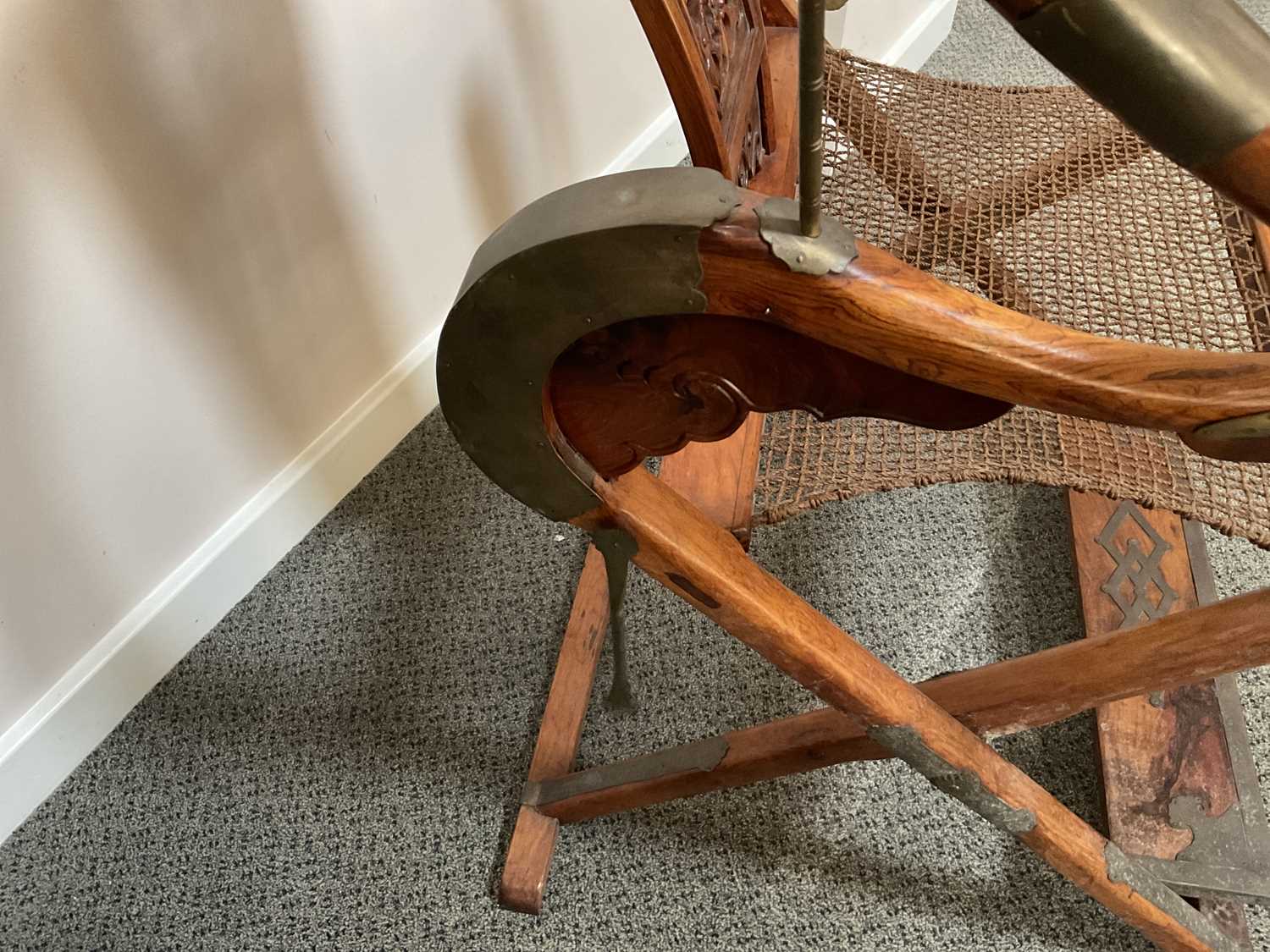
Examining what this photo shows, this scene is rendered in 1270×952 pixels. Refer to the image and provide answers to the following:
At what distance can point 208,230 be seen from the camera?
34.6 inches

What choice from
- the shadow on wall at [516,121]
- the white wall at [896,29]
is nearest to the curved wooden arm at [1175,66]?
the shadow on wall at [516,121]

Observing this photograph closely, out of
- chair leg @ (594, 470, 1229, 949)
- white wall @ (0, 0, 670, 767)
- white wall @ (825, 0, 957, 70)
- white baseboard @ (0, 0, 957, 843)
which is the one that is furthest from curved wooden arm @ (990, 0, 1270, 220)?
white wall @ (825, 0, 957, 70)

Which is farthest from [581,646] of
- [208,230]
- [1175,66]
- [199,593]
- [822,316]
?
[1175,66]

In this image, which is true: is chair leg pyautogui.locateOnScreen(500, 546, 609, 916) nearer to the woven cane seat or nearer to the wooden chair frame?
the wooden chair frame

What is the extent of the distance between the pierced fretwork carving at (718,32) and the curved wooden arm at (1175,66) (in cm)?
41

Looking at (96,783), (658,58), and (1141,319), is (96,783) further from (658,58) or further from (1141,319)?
(1141,319)

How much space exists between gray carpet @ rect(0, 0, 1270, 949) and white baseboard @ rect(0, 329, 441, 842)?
2cm

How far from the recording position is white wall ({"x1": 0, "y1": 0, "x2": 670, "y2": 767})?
29.7 inches

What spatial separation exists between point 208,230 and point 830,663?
2.21 feet

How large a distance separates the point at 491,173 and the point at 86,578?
24.7 inches

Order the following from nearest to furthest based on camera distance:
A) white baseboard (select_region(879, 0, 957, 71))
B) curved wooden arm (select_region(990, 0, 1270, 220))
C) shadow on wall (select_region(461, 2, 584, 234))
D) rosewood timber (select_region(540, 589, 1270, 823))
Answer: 1. curved wooden arm (select_region(990, 0, 1270, 220))
2. rosewood timber (select_region(540, 589, 1270, 823))
3. shadow on wall (select_region(461, 2, 584, 234))
4. white baseboard (select_region(879, 0, 957, 71))

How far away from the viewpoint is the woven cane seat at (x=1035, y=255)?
0.65 meters

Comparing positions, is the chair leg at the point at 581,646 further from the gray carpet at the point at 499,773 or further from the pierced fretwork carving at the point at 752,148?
the pierced fretwork carving at the point at 752,148

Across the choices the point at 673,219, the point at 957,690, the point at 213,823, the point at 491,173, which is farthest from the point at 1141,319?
the point at 213,823
